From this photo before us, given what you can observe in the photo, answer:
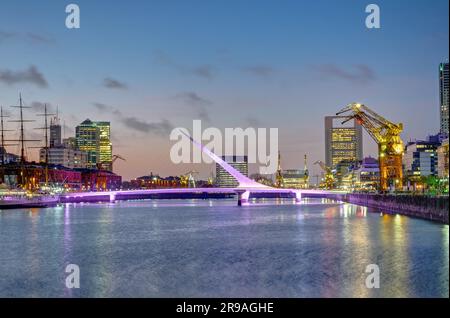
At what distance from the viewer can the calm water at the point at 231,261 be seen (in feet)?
88.2

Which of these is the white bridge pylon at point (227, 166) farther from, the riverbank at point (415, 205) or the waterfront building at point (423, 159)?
the waterfront building at point (423, 159)

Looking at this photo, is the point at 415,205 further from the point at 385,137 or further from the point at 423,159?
the point at 423,159

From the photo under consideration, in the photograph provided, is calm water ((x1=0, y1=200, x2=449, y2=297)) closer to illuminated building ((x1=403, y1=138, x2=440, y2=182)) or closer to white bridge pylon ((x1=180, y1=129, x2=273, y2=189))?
white bridge pylon ((x1=180, y1=129, x2=273, y2=189))

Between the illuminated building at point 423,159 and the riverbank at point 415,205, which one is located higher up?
the illuminated building at point 423,159

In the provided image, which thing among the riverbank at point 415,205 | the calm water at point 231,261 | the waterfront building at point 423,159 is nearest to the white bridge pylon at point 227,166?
the riverbank at point 415,205

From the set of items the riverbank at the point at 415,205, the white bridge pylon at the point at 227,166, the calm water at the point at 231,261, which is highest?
the white bridge pylon at the point at 227,166

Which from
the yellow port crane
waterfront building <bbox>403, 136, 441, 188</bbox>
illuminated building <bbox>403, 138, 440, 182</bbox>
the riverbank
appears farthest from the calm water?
illuminated building <bbox>403, 138, 440, 182</bbox>

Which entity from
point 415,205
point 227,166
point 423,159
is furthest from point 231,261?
point 423,159

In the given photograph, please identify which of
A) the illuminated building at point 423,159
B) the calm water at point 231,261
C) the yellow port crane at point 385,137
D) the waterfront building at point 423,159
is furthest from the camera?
the illuminated building at point 423,159

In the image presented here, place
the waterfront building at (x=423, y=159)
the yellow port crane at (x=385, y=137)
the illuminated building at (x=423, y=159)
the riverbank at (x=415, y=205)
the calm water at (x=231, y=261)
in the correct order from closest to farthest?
the calm water at (x=231, y=261), the riverbank at (x=415, y=205), the yellow port crane at (x=385, y=137), the waterfront building at (x=423, y=159), the illuminated building at (x=423, y=159)

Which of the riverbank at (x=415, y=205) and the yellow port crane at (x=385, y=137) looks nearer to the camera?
the riverbank at (x=415, y=205)

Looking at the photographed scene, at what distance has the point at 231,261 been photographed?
35.2 metres

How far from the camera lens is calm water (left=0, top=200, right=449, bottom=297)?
26875mm
